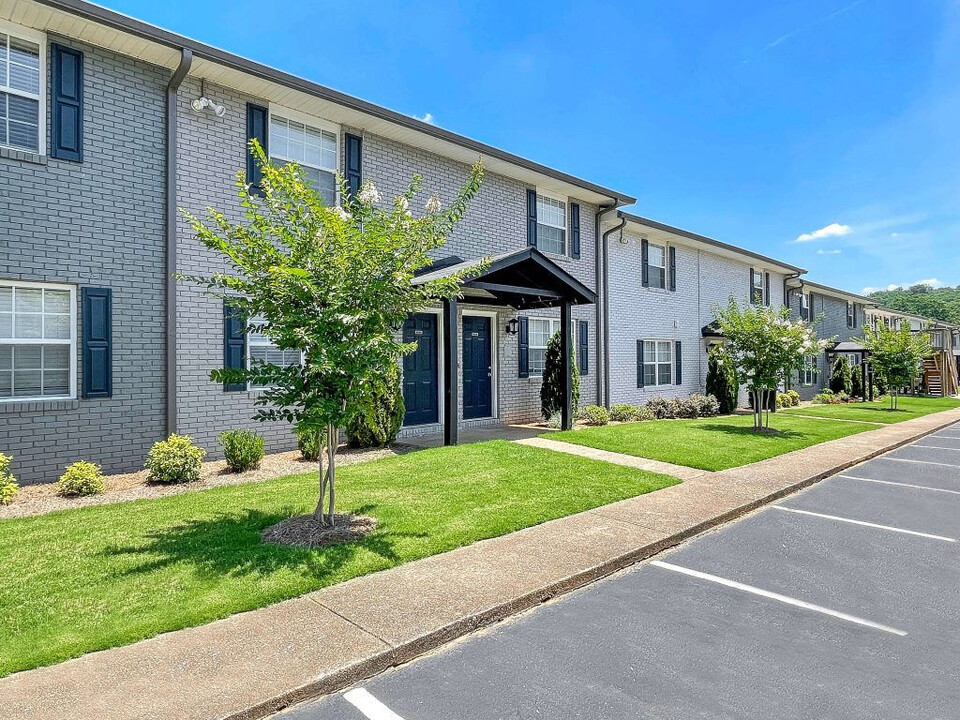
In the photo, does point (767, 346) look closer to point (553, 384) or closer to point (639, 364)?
point (639, 364)

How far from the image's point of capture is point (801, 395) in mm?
25094

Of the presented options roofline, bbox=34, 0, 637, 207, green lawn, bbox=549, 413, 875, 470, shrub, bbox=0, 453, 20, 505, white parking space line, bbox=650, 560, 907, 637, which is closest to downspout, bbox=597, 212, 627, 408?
green lawn, bbox=549, 413, 875, 470

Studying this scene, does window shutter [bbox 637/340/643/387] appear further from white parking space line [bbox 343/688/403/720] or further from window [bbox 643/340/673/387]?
white parking space line [bbox 343/688/403/720]

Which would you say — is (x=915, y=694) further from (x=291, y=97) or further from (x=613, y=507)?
(x=291, y=97)

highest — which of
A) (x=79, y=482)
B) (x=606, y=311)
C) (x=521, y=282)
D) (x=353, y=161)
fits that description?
(x=353, y=161)

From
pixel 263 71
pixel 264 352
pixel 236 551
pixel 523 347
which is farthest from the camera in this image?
pixel 523 347

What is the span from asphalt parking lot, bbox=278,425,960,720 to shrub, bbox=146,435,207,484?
17.6ft

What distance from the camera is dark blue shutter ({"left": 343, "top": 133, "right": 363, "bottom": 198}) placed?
9969 millimetres

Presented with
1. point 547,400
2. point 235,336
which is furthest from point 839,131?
point 235,336

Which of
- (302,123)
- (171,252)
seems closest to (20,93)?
(171,252)

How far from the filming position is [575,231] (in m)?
14.3

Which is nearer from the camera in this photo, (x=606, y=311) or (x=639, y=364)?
(x=606, y=311)

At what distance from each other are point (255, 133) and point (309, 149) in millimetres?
980

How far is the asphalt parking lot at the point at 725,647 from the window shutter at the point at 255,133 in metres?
7.94
